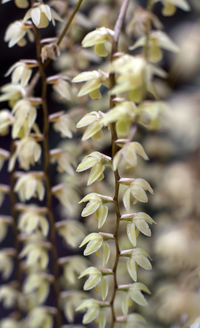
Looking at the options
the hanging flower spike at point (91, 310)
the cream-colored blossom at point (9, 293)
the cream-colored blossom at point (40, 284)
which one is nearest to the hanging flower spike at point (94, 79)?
the hanging flower spike at point (91, 310)

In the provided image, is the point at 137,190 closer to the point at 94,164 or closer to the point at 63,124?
the point at 94,164

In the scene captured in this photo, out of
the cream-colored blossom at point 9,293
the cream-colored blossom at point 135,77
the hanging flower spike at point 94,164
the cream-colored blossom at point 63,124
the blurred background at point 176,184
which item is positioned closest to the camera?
the cream-colored blossom at point 135,77

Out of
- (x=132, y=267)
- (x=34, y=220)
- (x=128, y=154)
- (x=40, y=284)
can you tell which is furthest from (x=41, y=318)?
(x=128, y=154)

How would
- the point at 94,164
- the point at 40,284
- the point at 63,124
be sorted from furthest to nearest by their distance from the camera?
the point at 40,284
the point at 63,124
the point at 94,164

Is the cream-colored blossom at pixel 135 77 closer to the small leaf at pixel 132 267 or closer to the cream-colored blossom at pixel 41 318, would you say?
the small leaf at pixel 132 267

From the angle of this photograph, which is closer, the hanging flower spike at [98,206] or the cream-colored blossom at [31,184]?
the hanging flower spike at [98,206]

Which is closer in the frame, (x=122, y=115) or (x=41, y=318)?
(x=122, y=115)

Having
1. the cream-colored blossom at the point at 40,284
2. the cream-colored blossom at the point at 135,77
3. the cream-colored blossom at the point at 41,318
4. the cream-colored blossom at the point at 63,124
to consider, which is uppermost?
the cream-colored blossom at the point at 135,77

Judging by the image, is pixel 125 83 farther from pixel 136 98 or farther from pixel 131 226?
pixel 131 226

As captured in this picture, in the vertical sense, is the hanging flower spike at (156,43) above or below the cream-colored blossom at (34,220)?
above
